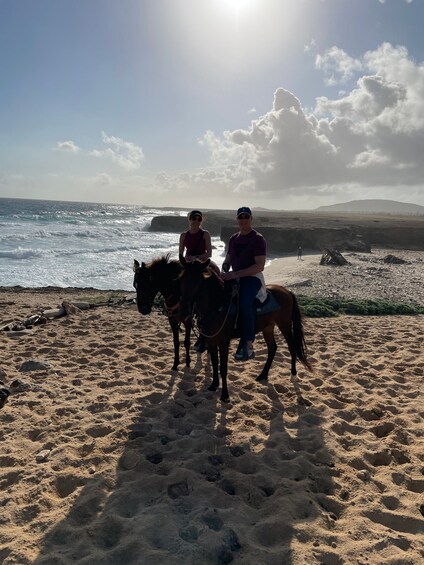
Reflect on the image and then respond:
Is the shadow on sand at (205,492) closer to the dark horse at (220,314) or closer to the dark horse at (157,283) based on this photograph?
the dark horse at (220,314)

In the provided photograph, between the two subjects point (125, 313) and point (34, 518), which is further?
point (125, 313)

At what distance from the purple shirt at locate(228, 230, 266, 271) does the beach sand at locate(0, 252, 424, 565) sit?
83.0 inches

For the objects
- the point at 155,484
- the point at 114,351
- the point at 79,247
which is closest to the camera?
the point at 155,484

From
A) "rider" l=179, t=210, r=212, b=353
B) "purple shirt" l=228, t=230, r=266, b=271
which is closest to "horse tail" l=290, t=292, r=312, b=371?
"purple shirt" l=228, t=230, r=266, b=271

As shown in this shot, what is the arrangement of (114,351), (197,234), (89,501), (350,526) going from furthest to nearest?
(114,351)
(197,234)
(89,501)
(350,526)

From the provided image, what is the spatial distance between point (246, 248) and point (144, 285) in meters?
1.68

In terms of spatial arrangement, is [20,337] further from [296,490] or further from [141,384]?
[296,490]

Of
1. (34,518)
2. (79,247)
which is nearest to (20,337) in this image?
(34,518)

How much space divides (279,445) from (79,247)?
1334 inches

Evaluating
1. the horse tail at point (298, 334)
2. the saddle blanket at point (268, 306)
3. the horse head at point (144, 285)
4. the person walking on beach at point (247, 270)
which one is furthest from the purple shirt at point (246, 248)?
the horse tail at point (298, 334)

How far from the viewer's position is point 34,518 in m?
3.25

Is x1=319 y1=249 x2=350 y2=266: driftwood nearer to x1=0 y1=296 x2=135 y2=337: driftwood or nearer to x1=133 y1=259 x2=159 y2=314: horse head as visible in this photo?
x1=0 y1=296 x2=135 y2=337: driftwood

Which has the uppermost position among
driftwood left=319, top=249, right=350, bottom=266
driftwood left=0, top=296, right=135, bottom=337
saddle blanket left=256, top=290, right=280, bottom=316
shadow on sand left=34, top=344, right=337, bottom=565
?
saddle blanket left=256, top=290, right=280, bottom=316

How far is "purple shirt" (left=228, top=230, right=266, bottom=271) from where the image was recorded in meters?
5.31
